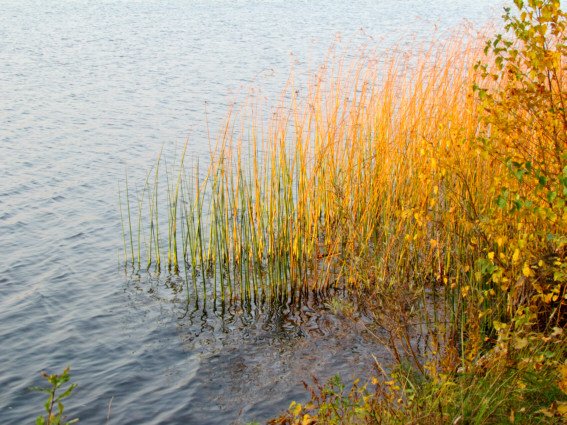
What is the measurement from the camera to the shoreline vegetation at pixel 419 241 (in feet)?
10.9

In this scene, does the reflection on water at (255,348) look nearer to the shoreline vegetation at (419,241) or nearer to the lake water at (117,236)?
the lake water at (117,236)

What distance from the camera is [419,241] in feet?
17.5

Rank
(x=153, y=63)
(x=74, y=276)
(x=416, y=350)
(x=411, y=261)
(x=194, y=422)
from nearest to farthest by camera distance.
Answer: (x=194, y=422) → (x=416, y=350) → (x=411, y=261) → (x=74, y=276) → (x=153, y=63)

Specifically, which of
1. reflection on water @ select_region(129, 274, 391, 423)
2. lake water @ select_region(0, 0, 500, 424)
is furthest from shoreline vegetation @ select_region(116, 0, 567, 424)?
lake water @ select_region(0, 0, 500, 424)

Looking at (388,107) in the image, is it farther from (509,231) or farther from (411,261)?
(509,231)

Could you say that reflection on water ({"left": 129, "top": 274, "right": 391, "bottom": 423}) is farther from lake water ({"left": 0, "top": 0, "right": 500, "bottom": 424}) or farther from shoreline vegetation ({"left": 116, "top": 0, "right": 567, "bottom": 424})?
shoreline vegetation ({"left": 116, "top": 0, "right": 567, "bottom": 424})

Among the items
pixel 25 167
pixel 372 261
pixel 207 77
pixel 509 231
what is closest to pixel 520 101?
pixel 509 231

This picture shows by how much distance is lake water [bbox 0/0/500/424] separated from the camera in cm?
473

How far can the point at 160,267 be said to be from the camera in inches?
256

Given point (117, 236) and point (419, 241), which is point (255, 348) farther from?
point (117, 236)

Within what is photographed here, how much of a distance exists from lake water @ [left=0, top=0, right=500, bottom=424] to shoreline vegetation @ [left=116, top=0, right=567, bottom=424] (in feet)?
1.23

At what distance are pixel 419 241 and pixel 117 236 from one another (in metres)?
3.46

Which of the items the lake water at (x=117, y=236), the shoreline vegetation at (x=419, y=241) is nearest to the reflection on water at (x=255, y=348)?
the lake water at (x=117, y=236)

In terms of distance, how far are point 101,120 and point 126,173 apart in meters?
2.84
